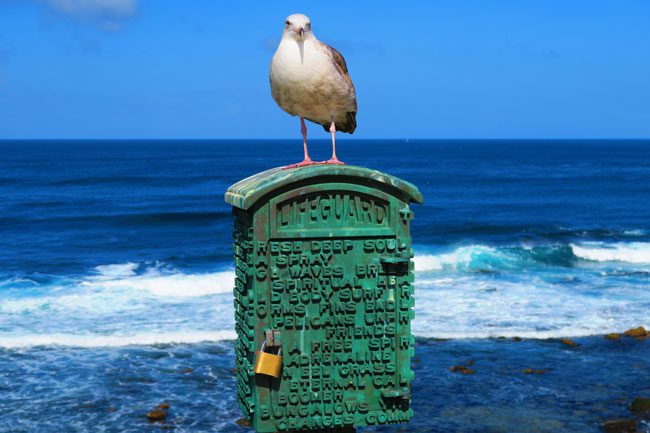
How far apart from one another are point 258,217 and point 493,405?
9.06 metres

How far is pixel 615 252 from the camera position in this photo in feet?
99.4

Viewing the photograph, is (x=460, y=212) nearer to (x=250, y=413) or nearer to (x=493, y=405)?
(x=493, y=405)

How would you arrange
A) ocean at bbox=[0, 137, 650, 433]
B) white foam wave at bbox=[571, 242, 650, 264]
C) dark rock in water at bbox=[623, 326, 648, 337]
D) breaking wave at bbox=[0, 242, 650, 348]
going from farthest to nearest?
white foam wave at bbox=[571, 242, 650, 264] → breaking wave at bbox=[0, 242, 650, 348] → dark rock in water at bbox=[623, 326, 648, 337] → ocean at bbox=[0, 137, 650, 433]

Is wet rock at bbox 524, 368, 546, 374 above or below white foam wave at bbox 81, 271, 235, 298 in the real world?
below

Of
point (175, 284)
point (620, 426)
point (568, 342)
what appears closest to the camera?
point (620, 426)

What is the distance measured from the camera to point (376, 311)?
19.1 ft
